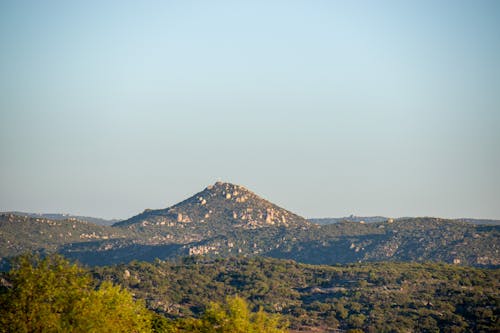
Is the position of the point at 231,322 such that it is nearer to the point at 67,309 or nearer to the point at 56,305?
the point at 67,309

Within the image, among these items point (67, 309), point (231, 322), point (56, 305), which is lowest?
point (231, 322)

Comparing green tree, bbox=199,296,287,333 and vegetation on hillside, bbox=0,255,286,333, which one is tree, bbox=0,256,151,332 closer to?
vegetation on hillside, bbox=0,255,286,333

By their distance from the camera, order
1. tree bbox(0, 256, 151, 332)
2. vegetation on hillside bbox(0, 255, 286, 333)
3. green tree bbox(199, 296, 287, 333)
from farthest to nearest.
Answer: green tree bbox(199, 296, 287, 333) → vegetation on hillside bbox(0, 255, 286, 333) → tree bbox(0, 256, 151, 332)

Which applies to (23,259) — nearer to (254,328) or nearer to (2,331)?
(2,331)

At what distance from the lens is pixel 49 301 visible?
94.6m

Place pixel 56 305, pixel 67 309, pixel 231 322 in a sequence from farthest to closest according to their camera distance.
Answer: pixel 231 322 → pixel 67 309 → pixel 56 305

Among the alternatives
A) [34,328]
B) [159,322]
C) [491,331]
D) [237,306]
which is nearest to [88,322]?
[34,328]

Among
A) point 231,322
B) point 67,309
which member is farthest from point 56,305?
point 231,322

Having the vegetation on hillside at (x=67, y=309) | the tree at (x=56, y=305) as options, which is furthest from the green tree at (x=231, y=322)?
the tree at (x=56, y=305)

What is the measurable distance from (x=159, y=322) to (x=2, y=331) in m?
53.2

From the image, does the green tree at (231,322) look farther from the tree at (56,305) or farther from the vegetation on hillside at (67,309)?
the tree at (56,305)

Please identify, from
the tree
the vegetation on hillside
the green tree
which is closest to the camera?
the tree

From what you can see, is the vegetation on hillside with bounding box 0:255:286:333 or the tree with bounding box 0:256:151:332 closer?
the tree with bounding box 0:256:151:332

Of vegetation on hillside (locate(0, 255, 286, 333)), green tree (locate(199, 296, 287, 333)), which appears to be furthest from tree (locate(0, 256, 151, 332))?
green tree (locate(199, 296, 287, 333))
